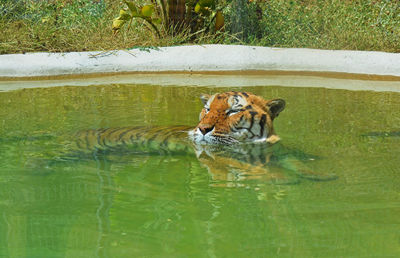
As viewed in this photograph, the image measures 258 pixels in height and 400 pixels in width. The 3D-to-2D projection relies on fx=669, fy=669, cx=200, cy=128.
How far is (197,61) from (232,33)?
8.42 feet

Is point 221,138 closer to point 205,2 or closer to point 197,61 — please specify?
point 197,61

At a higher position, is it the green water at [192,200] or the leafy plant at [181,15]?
the leafy plant at [181,15]

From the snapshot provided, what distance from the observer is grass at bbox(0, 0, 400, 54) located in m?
8.96

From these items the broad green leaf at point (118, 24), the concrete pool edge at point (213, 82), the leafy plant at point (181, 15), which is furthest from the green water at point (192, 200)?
the leafy plant at point (181, 15)

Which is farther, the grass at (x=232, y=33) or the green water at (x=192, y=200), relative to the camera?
the grass at (x=232, y=33)

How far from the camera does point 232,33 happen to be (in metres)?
10.5

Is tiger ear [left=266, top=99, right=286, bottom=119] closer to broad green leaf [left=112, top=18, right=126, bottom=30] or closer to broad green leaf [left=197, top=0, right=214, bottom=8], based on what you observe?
broad green leaf [left=112, top=18, right=126, bottom=30]

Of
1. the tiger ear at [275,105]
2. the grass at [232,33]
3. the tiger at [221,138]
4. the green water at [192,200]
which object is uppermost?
the grass at [232,33]

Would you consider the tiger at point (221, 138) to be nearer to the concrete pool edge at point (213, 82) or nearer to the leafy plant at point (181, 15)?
the concrete pool edge at point (213, 82)

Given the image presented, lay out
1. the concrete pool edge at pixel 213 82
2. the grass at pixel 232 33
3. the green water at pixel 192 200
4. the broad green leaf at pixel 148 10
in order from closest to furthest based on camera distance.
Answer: the green water at pixel 192 200, the concrete pool edge at pixel 213 82, the grass at pixel 232 33, the broad green leaf at pixel 148 10

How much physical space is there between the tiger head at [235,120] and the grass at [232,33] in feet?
15.8

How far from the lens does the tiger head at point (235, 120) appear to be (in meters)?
4.19

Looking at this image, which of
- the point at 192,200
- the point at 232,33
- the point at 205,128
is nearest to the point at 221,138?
the point at 205,128

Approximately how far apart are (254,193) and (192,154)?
0.93 metres
